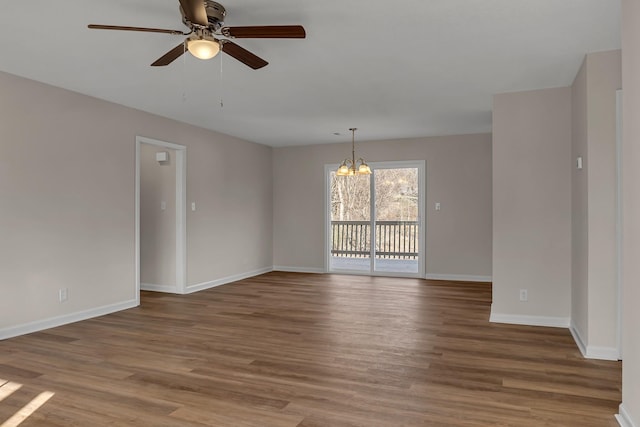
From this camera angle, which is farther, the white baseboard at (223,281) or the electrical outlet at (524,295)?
the white baseboard at (223,281)

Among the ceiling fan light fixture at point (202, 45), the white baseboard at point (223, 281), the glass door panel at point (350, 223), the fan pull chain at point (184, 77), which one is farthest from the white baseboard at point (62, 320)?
the glass door panel at point (350, 223)

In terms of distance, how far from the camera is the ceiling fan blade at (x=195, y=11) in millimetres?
2127

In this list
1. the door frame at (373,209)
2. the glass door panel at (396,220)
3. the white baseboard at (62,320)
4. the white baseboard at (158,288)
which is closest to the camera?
the white baseboard at (62,320)

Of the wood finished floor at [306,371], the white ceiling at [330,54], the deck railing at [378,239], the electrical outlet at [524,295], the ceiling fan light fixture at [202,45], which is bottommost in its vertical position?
the wood finished floor at [306,371]

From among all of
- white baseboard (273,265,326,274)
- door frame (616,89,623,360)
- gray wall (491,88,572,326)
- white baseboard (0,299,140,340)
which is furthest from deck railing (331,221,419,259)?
door frame (616,89,623,360)

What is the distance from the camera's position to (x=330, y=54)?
339 cm

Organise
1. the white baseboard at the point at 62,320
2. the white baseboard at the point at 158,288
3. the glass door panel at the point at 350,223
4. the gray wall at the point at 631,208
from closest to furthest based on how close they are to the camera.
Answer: the gray wall at the point at 631,208, the white baseboard at the point at 62,320, the white baseboard at the point at 158,288, the glass door panel at the point at 350,223

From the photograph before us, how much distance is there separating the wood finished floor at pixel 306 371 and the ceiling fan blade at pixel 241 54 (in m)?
2.18

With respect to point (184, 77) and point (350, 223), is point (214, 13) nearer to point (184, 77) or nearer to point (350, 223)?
point (184, 77)

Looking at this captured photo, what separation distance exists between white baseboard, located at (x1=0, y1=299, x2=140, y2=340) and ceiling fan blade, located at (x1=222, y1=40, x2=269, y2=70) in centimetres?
330

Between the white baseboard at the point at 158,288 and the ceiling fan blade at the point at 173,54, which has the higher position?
the ceiling fan blade at the point at 173,54

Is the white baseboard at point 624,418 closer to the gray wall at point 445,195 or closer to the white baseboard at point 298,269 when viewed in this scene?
the gray wall at point 445,195

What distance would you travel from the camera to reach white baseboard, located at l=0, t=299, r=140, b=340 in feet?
12.8

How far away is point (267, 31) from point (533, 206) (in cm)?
331
